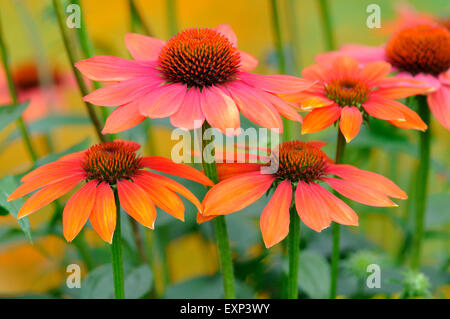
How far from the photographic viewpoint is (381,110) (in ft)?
1.12

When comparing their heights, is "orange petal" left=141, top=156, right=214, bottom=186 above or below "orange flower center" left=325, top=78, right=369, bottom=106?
below

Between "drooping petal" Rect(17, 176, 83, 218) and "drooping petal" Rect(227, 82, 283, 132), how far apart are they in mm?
112

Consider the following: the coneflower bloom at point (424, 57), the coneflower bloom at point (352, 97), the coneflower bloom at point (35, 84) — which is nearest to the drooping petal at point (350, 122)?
the coneflower bloom at point (352, 97)

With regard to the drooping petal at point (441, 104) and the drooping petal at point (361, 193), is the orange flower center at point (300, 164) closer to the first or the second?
the drooping petal at point (361, 193)

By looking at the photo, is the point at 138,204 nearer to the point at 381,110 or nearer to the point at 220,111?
the point at 220,111

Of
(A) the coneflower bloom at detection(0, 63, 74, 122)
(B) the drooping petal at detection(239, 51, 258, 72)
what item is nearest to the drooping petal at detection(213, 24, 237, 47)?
(B) the drooping petal at detection(239, 51, 258, 72)

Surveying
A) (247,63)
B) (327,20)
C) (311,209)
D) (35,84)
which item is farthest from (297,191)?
(35,84)

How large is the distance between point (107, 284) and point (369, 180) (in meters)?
0.23

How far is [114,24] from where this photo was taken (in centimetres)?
141

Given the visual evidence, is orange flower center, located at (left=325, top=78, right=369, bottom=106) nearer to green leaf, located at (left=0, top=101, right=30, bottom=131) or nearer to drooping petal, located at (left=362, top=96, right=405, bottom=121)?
drooping petal, located at (left=362, top=96, right=405, bottom=121)

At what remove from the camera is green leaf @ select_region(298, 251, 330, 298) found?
0.43 m

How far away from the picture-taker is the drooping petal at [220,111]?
279 millimetres

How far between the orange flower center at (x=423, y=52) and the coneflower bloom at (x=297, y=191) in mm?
164
